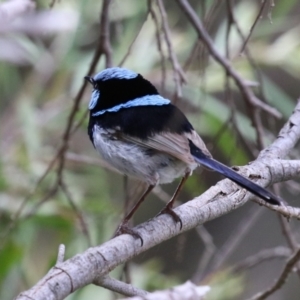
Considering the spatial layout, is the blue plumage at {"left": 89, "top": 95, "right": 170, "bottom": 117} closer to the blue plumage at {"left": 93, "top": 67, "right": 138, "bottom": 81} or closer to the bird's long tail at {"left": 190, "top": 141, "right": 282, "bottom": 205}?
the blue plumage at {"left": 93, "top": 67, "right": 138, "bottom": 81}

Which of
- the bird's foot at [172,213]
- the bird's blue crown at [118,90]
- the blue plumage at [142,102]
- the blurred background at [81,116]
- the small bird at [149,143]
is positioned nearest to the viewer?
the bird's foot at [172,213]

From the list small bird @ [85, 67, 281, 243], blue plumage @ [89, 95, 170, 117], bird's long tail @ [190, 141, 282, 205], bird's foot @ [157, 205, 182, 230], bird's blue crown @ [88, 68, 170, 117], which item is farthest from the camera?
bird's blue crown @ [88, 68, 170, 117]

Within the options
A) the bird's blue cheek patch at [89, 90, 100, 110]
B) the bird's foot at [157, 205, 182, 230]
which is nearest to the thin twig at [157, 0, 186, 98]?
the bird's blue cheek patch at [89, 90, 100, 110]

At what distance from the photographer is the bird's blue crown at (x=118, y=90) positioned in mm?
2840

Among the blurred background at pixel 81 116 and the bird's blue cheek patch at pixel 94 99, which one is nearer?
the bird's blue cheek patch at pixel 94 99

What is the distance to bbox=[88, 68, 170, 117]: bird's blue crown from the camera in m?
2.84

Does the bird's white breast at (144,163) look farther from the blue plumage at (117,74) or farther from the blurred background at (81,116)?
the blurred background at (81,116)

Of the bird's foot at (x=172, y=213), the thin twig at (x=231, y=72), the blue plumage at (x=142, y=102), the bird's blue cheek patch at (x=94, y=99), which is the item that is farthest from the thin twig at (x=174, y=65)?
the bird's foot at (x=172, y=213)

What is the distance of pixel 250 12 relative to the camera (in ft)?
14.1

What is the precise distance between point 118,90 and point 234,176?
0.87m

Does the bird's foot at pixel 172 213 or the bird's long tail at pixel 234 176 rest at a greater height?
the bird's long tail at pixel 234 176

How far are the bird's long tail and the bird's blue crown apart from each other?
43 cm

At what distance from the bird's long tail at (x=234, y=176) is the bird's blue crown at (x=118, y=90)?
0.43 meters

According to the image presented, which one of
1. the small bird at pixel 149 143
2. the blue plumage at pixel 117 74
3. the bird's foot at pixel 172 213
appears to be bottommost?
the bird's foot at pixel 172 213
